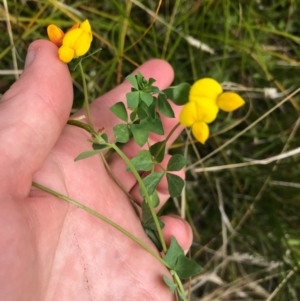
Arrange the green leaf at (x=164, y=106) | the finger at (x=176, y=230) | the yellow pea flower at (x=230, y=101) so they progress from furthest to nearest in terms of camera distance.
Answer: the finger at (x=176, y=230)
the green leaf at (x=164, y=106)
the yellow pea flower at (x=230, y=101)

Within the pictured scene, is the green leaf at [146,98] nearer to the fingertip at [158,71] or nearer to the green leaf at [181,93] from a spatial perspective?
the green leaf at [181,93]

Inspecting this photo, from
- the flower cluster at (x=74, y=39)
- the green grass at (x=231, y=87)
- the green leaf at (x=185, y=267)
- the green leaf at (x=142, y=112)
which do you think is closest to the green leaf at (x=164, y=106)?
the green leaf at (x=142, y=112)

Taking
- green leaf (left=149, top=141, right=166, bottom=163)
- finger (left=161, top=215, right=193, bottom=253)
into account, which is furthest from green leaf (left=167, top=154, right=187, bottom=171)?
finger (left=161, top=215, right=193, bottom=253)

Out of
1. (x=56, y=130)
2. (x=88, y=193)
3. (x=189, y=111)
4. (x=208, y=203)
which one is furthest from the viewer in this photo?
(x=208, y=203)

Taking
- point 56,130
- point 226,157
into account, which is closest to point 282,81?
point 226,157

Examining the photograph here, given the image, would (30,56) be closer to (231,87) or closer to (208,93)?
(208,93)

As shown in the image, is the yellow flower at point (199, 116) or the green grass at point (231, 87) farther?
the green grass at point (231, 87)

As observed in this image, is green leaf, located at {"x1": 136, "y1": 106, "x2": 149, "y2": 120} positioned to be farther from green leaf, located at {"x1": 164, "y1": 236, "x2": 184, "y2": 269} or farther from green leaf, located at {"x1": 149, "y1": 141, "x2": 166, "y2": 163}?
green leaf, located at {"x1": 164, "y1": 236, "x2": 184, "y2": 269}

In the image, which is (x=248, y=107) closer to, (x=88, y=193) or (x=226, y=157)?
(x=226, y=157)
